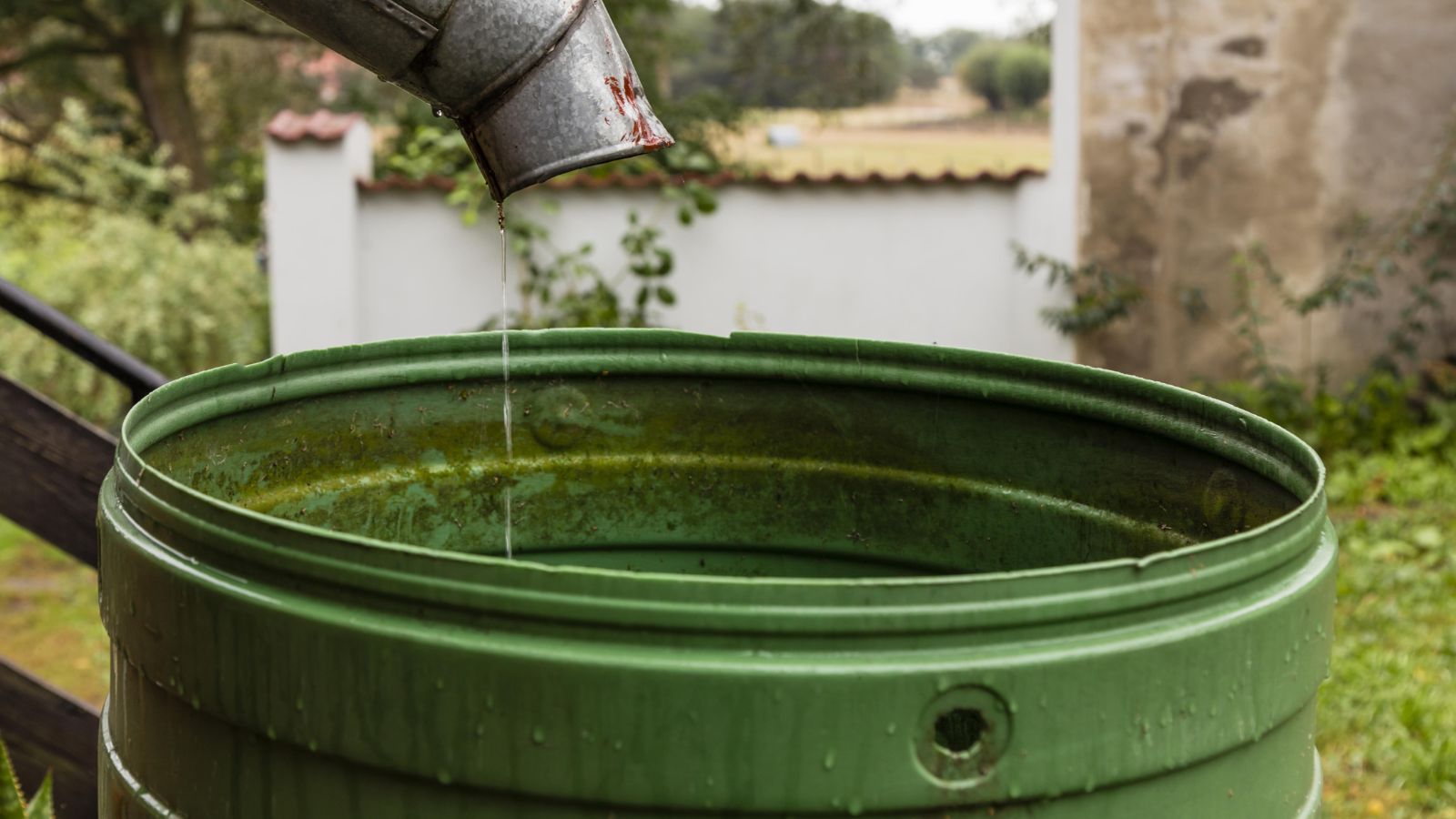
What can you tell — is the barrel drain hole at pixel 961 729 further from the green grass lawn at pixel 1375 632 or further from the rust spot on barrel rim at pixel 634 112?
the green grass lawn at pixel 1375 632

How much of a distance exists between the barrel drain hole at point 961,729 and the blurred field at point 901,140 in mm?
5244

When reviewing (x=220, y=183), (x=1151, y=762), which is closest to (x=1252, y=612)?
(x=1151, y=762)

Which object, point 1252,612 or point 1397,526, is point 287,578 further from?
point 1397,526

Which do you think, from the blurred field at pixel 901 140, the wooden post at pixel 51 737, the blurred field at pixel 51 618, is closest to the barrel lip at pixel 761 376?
the wooden post at pixel 51 737

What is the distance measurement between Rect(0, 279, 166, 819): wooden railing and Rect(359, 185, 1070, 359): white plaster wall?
12.4 feet

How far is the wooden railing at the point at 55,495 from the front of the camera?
2.06 meters

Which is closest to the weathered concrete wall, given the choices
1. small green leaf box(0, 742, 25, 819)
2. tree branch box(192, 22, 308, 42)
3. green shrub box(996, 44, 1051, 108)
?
small green leaf box(0, 742, 25, 819)

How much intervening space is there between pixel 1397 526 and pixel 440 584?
15.2 feet

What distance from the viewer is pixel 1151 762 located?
95cm

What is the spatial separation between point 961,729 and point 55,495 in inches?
67.7

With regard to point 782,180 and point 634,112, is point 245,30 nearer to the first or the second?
point 782,180

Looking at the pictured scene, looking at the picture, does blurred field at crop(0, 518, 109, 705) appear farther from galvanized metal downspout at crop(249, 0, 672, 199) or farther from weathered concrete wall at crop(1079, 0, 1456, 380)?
weathered concrete wall at crop(1079, 0, 1456, 380)

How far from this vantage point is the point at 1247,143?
5824 mm

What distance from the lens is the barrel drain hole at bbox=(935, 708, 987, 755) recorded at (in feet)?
2.98
